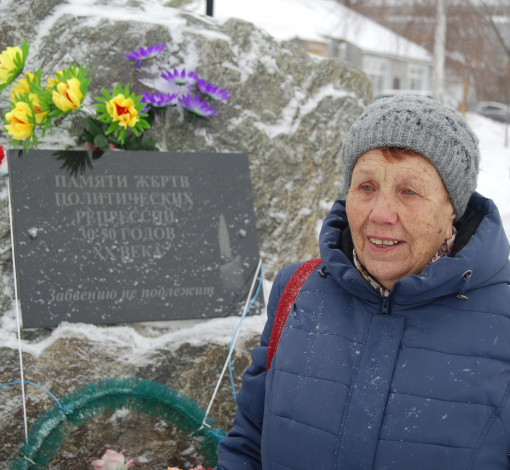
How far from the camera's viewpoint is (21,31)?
217 cm

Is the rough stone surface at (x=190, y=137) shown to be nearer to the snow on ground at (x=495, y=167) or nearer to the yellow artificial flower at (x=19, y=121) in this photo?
the yellow artificial flower at (x=19, y=121)

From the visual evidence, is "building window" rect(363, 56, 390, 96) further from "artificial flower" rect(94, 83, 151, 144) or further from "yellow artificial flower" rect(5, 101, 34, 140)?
"yellow artificial flower" rect(5, 101, 34, 140)

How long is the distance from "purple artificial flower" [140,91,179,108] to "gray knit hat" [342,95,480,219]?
3.63 feet

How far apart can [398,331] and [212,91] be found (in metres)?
1.51

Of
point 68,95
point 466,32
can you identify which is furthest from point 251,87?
point 466,32

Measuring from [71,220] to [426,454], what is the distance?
5.01ft

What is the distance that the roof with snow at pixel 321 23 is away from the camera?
1488cm

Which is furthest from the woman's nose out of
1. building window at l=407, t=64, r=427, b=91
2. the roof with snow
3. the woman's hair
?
building window at l=407, t=64, r=427, b=91

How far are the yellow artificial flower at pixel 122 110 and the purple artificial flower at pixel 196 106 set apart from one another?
0.90 ft

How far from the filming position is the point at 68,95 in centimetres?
200

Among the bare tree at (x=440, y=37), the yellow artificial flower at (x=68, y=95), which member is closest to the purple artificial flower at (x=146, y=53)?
the yellow artificial flower at (x=68, y=95)

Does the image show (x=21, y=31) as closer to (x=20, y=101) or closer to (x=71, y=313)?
(x=20, y=101)

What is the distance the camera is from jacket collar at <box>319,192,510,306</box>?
121cm

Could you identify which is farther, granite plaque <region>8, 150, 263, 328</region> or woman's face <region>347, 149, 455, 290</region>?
granite plaque <region>8, 150, 263, 328</region>
